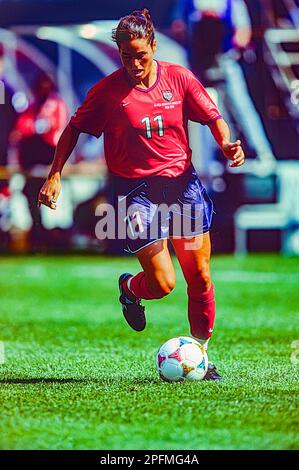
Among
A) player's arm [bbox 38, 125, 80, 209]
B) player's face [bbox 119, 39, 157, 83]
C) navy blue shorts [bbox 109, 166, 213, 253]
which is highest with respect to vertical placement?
player's face [bbox 119, 39, 157, 83]

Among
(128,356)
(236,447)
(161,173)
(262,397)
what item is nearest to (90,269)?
(128,356)

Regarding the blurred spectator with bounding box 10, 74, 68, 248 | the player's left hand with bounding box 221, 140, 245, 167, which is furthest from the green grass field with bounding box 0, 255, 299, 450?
the blurred spectator with bounding box 10, 74, 68, 248

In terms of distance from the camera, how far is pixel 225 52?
13.7 m

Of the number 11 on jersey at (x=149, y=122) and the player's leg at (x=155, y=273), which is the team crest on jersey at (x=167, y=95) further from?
the player's leg at (x=155, y=273)

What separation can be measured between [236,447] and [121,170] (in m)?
2.36

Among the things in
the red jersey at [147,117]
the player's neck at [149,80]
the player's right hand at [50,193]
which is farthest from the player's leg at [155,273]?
the player's neck at [149,80]

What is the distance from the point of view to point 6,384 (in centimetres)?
636

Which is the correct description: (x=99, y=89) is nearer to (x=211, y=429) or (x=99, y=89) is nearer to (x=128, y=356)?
(x=128, y=356)

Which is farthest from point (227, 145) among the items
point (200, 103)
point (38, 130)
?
point (38, 130)

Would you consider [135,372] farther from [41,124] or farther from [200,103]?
[41,124]

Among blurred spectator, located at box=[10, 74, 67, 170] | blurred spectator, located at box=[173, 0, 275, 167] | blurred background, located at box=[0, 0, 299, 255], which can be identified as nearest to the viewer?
blurred spectator, located at box=[173, 0, 275, 167]

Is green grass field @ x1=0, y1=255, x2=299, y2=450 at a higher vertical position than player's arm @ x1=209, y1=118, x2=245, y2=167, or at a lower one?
lower

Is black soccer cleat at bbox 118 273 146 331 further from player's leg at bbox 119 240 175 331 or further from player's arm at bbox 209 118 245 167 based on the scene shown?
player's arm at bbox 209 118 245 167

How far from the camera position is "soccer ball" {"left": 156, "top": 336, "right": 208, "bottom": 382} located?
618 cm
